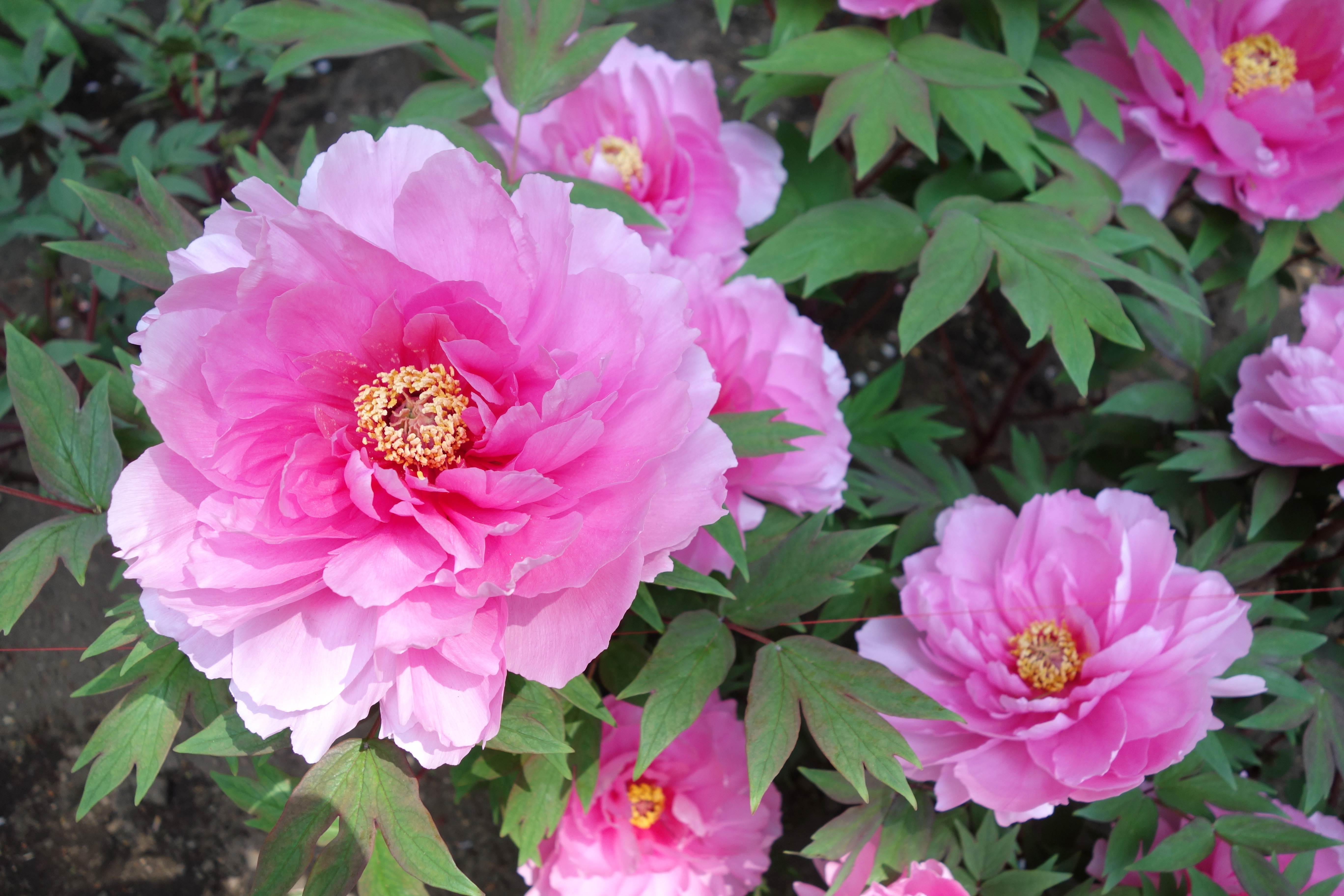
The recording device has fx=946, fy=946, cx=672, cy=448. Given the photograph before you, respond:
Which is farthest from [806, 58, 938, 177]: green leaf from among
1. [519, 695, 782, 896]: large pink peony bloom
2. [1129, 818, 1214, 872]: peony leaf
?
[1129, 818, 1214, 872]: peony leaf

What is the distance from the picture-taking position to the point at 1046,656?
110 centimetres

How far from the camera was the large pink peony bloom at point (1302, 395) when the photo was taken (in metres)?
1.10

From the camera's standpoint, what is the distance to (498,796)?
111cm

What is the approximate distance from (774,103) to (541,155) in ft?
4.28

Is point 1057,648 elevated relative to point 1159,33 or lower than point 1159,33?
lower

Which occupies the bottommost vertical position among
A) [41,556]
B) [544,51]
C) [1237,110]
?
[41,556]

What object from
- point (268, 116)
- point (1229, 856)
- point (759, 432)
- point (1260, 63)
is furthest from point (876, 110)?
point (268, 116)

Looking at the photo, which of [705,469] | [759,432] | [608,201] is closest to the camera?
[705,469]

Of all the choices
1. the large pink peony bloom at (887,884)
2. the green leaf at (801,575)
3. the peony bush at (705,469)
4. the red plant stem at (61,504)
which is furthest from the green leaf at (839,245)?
the red plant stem at (61,504)

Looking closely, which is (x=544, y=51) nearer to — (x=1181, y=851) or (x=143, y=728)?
(x=143, y=728)

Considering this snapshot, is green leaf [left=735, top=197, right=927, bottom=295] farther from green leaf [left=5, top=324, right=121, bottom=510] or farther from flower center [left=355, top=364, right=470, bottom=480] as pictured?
green leaf [left=5, top=324, right=121, bottom=510]

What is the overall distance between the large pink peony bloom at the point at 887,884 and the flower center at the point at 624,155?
33.6 inches

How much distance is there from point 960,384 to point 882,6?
88 cm

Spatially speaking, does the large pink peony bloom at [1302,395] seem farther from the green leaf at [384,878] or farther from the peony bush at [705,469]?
the green leaf at [384,878]
